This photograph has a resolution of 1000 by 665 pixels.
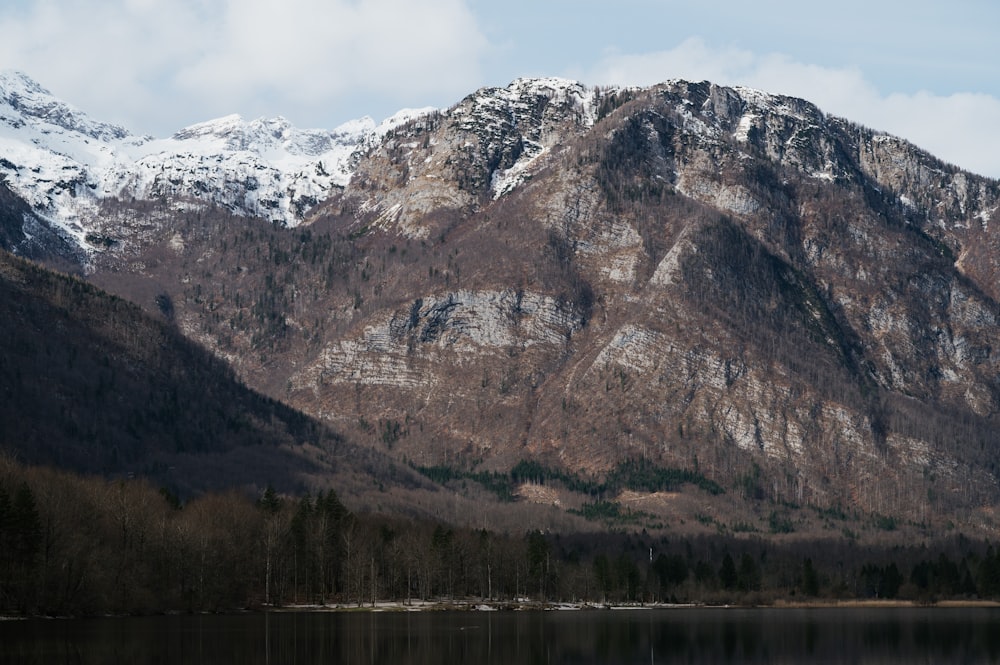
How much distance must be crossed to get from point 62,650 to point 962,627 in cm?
11963

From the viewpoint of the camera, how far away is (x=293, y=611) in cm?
19425

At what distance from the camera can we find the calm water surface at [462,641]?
4717 inches

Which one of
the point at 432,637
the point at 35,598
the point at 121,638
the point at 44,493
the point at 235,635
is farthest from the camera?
the point at 44,493

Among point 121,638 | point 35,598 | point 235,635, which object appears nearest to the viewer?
point 121,638

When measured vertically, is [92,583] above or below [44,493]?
below

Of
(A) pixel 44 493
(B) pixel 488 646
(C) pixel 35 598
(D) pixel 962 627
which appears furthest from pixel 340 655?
(D) pixel 962 627

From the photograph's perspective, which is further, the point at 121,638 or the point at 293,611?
the point at 293,611

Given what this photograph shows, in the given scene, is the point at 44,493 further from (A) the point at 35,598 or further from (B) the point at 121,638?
(B) the point at 121,638

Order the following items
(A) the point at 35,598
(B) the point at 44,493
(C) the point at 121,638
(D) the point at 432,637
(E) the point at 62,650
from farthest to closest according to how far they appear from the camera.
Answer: (B) the point at 44,493, (A) the point at 35,598, (D) the point at 432,637, (C) the point at 121,638, (E) the point at 62,650

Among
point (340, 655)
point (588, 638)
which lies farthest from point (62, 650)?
point (588, 638)

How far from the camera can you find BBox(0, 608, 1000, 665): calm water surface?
120 meters

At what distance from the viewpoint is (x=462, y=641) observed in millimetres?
143750

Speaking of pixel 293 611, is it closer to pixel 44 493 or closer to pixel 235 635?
pixel 44 493

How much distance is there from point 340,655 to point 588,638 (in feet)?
133
